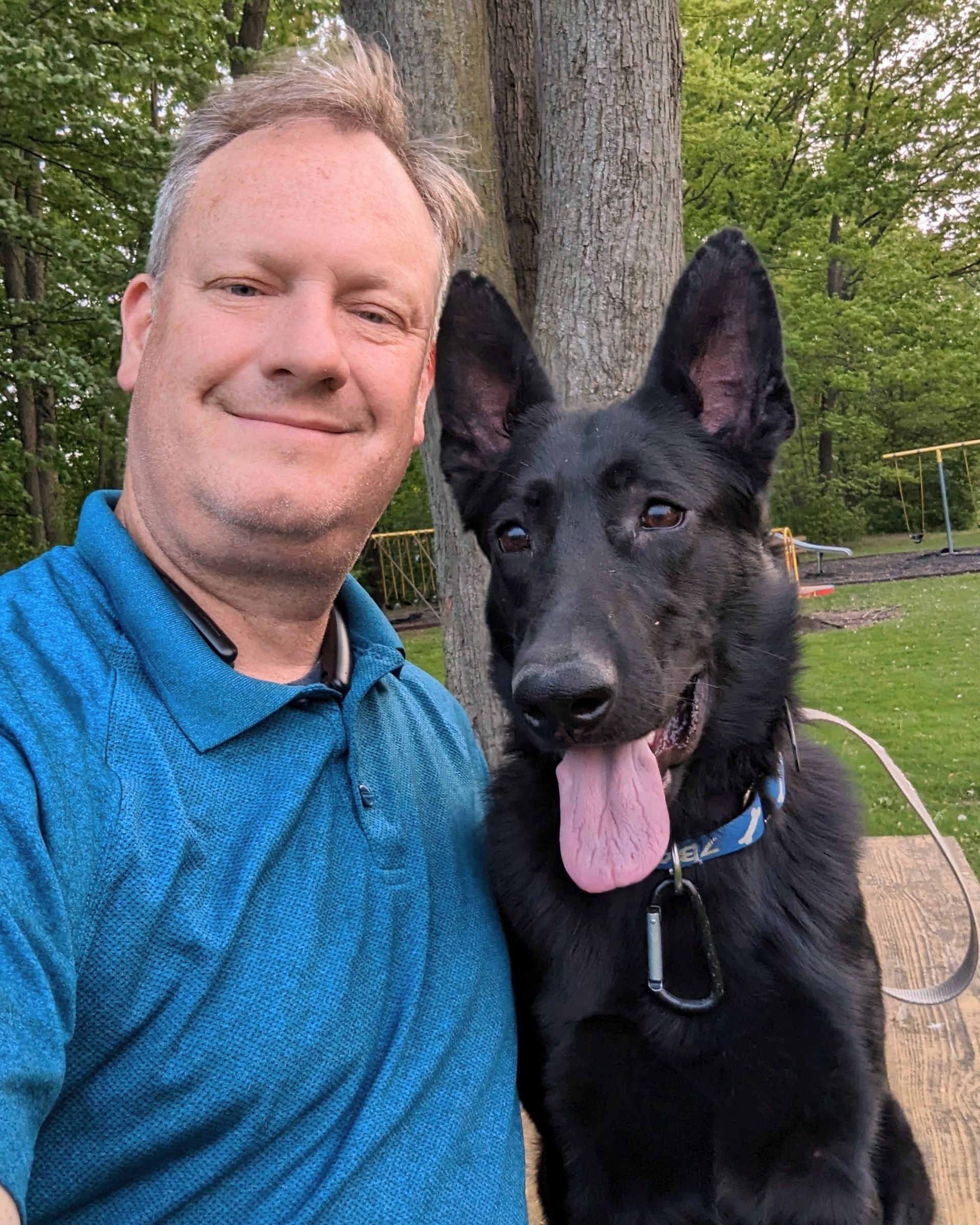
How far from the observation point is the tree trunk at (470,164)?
3439 mm

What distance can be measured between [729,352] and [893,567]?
19361mm

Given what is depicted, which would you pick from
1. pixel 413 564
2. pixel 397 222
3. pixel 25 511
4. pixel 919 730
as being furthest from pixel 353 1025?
pixel 413 564

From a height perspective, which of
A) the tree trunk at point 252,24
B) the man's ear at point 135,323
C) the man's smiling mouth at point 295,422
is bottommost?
the man's smiling mouth at point 295,422

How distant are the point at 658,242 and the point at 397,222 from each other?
1.79 meters

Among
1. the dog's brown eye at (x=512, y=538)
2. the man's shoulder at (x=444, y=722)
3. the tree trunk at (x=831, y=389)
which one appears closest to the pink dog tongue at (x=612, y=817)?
the man's shoulder at (x=444, y=722)

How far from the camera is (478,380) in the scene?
233 centimetres

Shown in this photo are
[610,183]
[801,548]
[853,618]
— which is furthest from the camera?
[853,618]

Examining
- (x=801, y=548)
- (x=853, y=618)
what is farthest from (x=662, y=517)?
(x=853, y=618)

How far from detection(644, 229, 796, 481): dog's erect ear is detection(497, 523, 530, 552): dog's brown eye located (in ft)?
1.54

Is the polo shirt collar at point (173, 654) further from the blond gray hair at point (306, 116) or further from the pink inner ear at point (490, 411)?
the pink inner ear at point (490, 411)

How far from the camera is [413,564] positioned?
867 inches

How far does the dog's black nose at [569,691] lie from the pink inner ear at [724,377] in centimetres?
81

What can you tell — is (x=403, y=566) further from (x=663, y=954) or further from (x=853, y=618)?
(x=663, y=954)

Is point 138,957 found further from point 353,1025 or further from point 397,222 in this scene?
point 397,222
